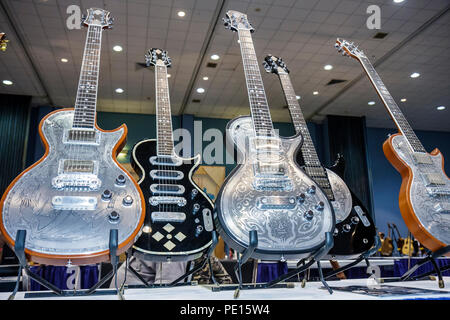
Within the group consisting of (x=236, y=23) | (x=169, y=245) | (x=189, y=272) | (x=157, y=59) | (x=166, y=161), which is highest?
(x=236, y=23)

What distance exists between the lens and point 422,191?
60.4 inches

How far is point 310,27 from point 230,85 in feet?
9.90

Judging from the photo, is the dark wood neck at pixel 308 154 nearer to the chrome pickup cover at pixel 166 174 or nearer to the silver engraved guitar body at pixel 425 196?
the silver engraved guitar body at pixel 425 196

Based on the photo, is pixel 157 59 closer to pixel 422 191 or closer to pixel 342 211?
pixel 342 211

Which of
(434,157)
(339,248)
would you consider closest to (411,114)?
(434,157)

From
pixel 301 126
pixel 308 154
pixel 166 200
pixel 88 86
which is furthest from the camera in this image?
pixel 301 126

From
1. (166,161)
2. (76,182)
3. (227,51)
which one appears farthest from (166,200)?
(227,51)

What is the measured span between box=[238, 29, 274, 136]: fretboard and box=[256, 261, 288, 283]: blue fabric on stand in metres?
2.19

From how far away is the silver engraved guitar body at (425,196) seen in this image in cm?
141

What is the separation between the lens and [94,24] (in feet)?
5.94

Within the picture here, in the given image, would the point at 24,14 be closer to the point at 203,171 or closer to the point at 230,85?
the point at 230,85

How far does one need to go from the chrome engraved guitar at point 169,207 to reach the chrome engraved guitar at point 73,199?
0.76 ft

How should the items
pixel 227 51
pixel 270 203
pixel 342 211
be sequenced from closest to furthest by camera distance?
pixel 270 203, pixel 342 211, pixel 227 51

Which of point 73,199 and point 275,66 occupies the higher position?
point 275,66
